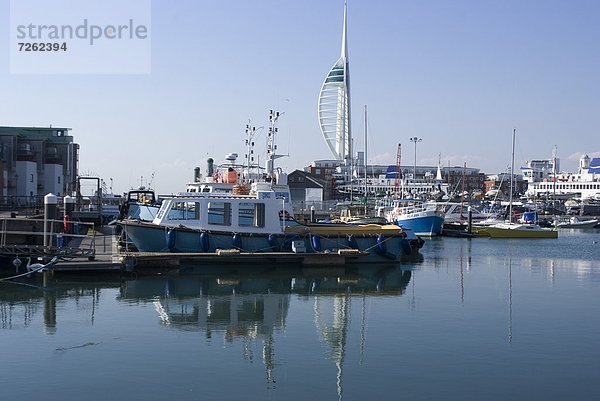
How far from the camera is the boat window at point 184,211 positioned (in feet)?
84.8

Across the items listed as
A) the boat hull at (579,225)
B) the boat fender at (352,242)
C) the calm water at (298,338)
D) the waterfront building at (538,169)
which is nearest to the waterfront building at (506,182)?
the waterfront building at (538,169)

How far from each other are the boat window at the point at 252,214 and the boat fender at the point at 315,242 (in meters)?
1.93

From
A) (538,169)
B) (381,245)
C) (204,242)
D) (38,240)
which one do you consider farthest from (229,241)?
(538,169)

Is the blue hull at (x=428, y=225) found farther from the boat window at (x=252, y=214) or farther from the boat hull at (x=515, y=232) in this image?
the boat window at (x=252, y=214)

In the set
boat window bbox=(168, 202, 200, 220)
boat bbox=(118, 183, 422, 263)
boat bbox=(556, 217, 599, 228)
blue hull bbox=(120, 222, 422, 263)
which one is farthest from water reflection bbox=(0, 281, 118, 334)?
boat bbox=(556, 217, 599, 228)

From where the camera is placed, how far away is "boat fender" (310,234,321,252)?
26578 millimetres

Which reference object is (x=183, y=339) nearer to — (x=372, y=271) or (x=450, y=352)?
(x=450, y=352)

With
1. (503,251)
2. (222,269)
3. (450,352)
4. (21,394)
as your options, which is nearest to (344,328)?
(450,352)

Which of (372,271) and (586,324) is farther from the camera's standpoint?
(372,271)

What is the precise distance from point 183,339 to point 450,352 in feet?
18.3

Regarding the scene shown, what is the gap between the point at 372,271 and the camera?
2694 centimetres

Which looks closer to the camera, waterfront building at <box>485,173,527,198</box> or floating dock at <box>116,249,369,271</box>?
floating dock at <box>116,249,369,271</box>

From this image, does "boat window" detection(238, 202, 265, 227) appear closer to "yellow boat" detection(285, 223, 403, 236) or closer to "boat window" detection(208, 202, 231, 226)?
"boat window" detection(208, 202, 231, 226)

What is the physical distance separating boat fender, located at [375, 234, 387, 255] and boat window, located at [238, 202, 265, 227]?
185 inches
